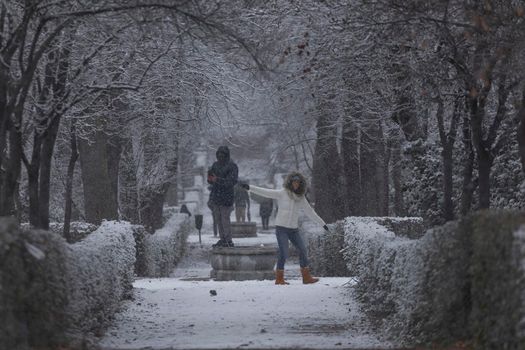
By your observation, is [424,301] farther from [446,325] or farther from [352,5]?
[352,5]

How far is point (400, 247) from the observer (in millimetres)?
11062

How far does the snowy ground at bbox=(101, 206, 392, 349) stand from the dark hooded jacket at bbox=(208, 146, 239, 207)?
2.94 m

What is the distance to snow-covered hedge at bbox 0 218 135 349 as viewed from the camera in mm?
8180

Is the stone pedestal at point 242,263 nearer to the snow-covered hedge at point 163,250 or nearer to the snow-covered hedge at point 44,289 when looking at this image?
the snow-covered hedge at point 163,250

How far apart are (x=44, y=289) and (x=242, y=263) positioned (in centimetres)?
1288

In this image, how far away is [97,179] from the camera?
21516 mm

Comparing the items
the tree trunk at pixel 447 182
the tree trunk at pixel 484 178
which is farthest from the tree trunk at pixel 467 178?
the tree trunk at pixel 484 178

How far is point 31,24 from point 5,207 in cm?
248

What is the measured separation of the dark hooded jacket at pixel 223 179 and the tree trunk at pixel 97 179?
2.22m

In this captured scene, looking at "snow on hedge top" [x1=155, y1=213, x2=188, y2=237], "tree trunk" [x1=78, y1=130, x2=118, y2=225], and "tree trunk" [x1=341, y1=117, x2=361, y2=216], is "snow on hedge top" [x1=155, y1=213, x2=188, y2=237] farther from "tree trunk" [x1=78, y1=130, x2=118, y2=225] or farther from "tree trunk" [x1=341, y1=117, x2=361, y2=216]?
"tree trunk" [x1=341, y1=117, x2=361, y2=216]

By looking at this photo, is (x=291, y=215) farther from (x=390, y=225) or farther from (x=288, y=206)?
(x=390, y=225)

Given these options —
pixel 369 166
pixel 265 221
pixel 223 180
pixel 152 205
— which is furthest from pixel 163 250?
pixel 265 221

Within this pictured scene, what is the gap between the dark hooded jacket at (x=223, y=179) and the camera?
20.5 meters

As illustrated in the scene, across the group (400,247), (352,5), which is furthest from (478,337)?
(352,5)
